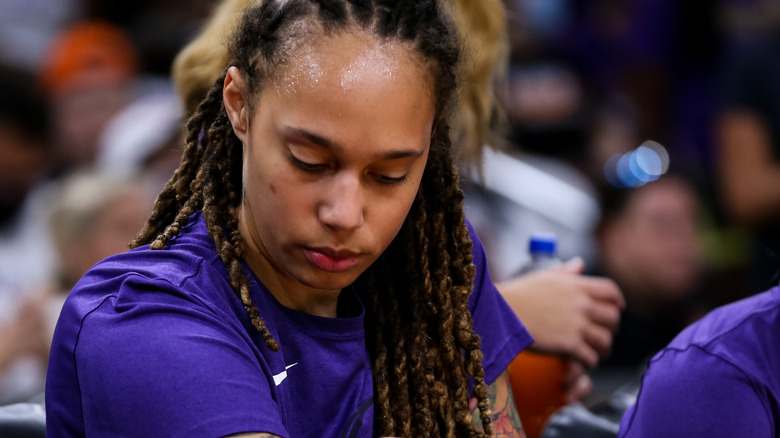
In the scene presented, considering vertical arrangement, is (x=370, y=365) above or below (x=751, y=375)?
above

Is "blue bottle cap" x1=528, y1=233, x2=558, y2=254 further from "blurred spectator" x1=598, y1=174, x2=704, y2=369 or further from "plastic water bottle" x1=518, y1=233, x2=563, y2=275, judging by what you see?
"blurred spectator" x1=598, y1=174, x2=704, y2=369

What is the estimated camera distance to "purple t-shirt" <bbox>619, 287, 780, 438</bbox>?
67.6 inches

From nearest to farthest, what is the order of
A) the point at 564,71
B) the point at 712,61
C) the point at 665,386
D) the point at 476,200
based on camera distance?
the point at 665,386 < the point at 476,200 < the point at 712,61 < the point at 564,71

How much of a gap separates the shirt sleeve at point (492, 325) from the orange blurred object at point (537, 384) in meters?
0.41

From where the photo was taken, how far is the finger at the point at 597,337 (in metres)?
2.20

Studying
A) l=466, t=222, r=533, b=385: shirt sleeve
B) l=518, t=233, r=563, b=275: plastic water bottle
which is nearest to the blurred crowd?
l=518, t=233, r=563, b=275: plastic water bottle

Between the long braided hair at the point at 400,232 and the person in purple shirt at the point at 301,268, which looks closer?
the person in purple shirt at the point at 301,268

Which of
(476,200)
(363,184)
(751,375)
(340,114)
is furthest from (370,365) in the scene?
(476,200)

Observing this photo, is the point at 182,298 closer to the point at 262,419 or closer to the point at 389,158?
the point at 262,419

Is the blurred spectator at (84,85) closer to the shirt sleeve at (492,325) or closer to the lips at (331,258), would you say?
the shirt sleeve at (492,325)

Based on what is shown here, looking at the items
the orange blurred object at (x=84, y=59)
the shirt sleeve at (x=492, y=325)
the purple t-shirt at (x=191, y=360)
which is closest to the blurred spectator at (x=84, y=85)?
the orange blurred object at (x=84, y=59)

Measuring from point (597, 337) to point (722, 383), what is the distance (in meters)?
0.49

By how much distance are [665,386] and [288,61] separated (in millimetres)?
870

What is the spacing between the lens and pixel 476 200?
14.5 feet
